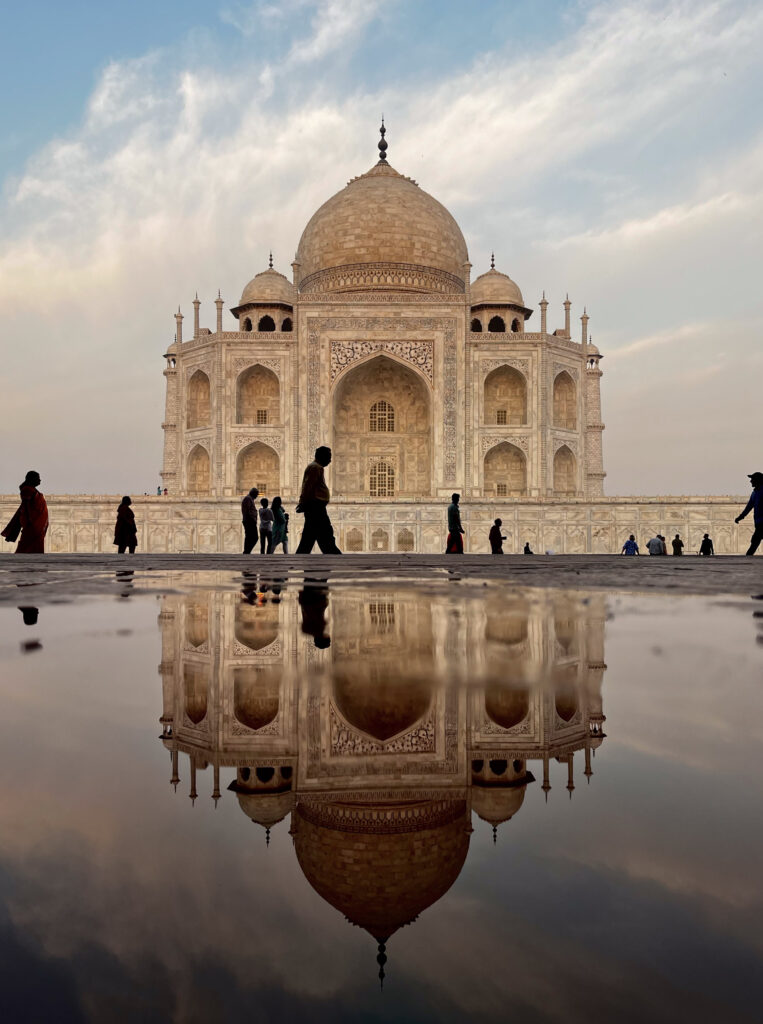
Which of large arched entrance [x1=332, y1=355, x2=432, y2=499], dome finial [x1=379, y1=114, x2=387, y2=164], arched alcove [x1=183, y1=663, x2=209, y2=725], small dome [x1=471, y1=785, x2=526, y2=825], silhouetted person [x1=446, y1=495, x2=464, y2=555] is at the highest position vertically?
dome finial [x1=379, y1=114, x2=387, y2=164]

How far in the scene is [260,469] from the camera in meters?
23.9

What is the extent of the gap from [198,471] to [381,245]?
873 centimetres

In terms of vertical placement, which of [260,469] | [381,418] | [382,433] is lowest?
[260,469]

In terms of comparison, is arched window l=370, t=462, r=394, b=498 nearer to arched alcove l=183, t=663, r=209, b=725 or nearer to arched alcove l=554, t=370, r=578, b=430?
arched alcove l=554, t=370, r=578, b=430

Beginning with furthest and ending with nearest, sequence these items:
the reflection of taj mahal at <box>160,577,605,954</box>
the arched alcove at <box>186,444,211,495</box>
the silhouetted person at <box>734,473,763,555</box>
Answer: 1. the arched alcove at <box>186,444,211,495</box>
2. the silhouetted person at <box>734,473,763,555</box>
3. the reflection of taj mahal at <box>160,577,605,954</box>

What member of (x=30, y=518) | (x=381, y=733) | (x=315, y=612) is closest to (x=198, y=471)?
(x=30, y=518)

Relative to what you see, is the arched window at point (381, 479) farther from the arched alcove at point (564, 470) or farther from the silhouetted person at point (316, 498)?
the silhouetted person at point (316, 498)

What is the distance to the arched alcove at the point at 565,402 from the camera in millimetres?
24531

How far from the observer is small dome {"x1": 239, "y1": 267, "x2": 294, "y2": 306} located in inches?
1012

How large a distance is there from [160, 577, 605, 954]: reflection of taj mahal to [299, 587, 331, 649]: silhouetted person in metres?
0.02

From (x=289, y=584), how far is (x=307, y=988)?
11.8 feet

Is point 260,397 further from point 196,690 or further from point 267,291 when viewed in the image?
point 196,690

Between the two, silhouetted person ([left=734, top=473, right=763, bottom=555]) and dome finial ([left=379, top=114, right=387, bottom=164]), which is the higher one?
dome finial ([left=379, top=114, right=387, bottom=164])

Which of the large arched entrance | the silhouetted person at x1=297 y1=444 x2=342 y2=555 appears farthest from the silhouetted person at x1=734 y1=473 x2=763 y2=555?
the large arched entrance
